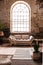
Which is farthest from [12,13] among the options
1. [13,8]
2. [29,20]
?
[29,20]

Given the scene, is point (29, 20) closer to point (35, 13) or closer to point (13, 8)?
point (35, 13)

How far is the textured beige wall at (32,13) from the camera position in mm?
12781

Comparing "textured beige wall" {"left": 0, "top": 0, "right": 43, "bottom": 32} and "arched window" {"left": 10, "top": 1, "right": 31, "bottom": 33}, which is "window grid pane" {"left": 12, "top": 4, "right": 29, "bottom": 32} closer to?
"arched window" {"left": 10, "top": 1, "right": 31, "bottom": 33}

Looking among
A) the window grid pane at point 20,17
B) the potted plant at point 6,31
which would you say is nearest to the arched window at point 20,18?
the window grid pane at point 20,17

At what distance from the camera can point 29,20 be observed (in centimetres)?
1312

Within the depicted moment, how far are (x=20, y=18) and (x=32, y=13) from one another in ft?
3.72

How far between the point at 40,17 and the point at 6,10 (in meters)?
2.54

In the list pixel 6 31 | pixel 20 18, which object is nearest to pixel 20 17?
pixel 20 18

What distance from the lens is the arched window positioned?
1332 centimetres

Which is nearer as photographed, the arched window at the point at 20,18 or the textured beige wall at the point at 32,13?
the textured beige wall at the point at 32,13

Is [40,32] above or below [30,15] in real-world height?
below

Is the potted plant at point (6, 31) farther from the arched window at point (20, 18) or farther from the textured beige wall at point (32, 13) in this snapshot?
the arched window at point (20, 18)

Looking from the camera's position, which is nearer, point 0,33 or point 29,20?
point 0,33

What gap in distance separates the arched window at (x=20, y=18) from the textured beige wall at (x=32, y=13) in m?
0.54
